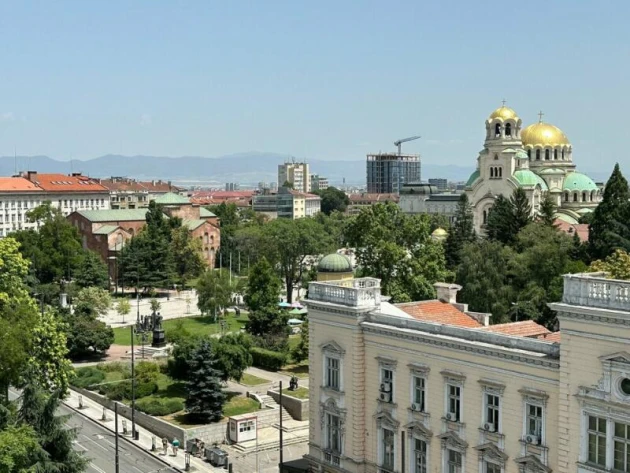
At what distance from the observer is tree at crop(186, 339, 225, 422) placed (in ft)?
167

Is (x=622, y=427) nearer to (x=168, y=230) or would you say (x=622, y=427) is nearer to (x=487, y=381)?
(x=487, y=381)

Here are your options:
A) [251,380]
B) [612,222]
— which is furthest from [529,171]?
[251,380]

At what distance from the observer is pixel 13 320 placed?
137 ft

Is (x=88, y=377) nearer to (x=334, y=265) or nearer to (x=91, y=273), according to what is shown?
(x=334, y=265)

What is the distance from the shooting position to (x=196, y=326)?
7956cm

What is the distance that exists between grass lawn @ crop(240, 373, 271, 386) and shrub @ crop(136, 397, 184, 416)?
6052 mm

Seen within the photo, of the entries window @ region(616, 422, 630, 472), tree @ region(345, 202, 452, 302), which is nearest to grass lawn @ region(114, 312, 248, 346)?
tree @ region(345, 202, 452, 302)

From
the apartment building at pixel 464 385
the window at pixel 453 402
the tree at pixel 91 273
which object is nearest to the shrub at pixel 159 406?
the apartment building at pixel 464 385

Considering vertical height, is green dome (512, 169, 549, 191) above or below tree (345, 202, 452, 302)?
above

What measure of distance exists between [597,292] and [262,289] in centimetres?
4919

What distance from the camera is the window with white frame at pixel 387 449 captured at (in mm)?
33719

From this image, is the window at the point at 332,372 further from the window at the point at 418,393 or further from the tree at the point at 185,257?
the tree at the point at 185,257

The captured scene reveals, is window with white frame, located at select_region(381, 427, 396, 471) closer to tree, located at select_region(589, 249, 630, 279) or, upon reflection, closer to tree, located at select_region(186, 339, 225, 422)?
tree, located at select_region(186, 339, 225, 422)

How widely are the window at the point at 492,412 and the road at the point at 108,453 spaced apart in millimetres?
20141
